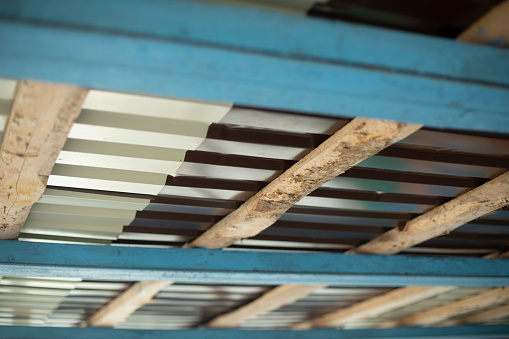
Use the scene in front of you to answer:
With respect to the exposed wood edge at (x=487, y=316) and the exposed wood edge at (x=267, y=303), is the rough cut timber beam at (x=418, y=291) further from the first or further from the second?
the exposed wood edge at (x=267, y=303)

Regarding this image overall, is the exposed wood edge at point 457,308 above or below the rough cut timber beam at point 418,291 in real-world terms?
below

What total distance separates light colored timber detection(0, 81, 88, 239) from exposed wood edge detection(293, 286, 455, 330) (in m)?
3.90

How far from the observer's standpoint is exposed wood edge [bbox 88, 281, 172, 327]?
4590 mm

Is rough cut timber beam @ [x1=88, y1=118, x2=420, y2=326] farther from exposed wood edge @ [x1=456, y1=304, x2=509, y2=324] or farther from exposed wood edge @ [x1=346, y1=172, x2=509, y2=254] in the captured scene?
exposed wood edge @ [x1=456, y1=304, x2=509, y2=324]

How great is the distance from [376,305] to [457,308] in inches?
41.7

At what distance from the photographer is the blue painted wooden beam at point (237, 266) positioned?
11.3ft

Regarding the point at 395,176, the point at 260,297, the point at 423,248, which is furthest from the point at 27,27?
the point at 260,297

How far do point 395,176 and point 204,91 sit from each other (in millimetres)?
1938

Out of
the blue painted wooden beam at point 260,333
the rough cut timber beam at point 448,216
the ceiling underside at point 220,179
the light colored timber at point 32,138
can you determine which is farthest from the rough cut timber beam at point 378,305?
the light colored timber at point 32,138

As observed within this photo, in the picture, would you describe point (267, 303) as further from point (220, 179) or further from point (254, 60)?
point (254, 60)

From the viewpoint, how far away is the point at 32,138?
2154 millimetres

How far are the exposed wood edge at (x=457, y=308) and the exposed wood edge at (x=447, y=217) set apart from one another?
6.94 ft

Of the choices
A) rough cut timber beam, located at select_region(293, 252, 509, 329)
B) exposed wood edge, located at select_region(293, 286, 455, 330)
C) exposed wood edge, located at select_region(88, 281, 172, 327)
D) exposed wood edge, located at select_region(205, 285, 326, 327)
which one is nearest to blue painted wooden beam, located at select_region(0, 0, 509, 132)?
exposed wood edge, located at select_region(88, 281, 172, 327)

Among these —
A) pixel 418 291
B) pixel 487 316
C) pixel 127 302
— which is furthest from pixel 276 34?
pixel 487 316
